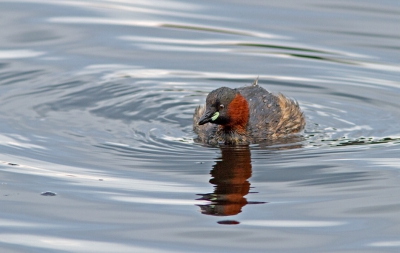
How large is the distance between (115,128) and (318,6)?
6350 mm

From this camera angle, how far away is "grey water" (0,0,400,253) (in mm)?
6688

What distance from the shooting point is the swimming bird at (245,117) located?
31.2 feet

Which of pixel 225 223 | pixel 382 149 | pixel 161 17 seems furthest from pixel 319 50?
pixel 225 223

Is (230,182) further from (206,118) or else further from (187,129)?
(187,129)

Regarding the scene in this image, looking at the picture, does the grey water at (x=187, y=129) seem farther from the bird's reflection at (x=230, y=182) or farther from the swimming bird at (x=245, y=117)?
the swimming bird at (x=245, y=117)

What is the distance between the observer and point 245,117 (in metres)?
9.88

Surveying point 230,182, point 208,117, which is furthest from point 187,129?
point 230,182

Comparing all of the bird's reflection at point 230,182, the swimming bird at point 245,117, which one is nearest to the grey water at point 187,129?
the bird's reflection at point 230,182

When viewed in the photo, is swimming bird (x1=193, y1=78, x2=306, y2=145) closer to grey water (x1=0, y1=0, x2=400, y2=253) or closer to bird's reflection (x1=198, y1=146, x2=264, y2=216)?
grey water (x1=0, y1=0, x2=400, y2=253)

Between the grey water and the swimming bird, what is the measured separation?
0.72 feet

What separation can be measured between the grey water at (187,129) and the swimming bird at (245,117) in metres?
0.22

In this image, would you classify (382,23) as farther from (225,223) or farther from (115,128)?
(225,223)

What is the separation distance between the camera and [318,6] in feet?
48.6

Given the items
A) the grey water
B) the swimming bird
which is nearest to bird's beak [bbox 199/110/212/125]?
the swimming bird
